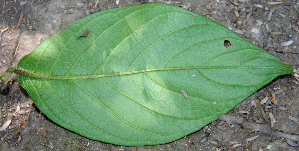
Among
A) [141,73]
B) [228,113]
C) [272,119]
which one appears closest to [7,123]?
[141,73]

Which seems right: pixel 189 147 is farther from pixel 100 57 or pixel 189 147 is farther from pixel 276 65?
pixel 100 57

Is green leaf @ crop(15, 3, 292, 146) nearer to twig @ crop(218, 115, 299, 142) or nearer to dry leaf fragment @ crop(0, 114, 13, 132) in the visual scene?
twig @ crop(218, 115, 299, 142)

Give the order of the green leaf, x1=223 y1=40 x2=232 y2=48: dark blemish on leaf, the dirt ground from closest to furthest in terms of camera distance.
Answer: the green leaf
x1=223 y1=40 x2=232 y2=48: dark blemish on leaf
the dirt ground

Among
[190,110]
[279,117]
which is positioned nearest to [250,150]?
[279,117]

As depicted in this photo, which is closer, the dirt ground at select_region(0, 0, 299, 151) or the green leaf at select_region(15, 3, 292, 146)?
the green leaf at select_region(15, 3, 292, 146)

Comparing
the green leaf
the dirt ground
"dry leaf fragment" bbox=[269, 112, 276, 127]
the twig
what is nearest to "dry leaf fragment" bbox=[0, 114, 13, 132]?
the dirt ground

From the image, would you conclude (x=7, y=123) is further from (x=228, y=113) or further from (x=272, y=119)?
(x=272, y=119)
